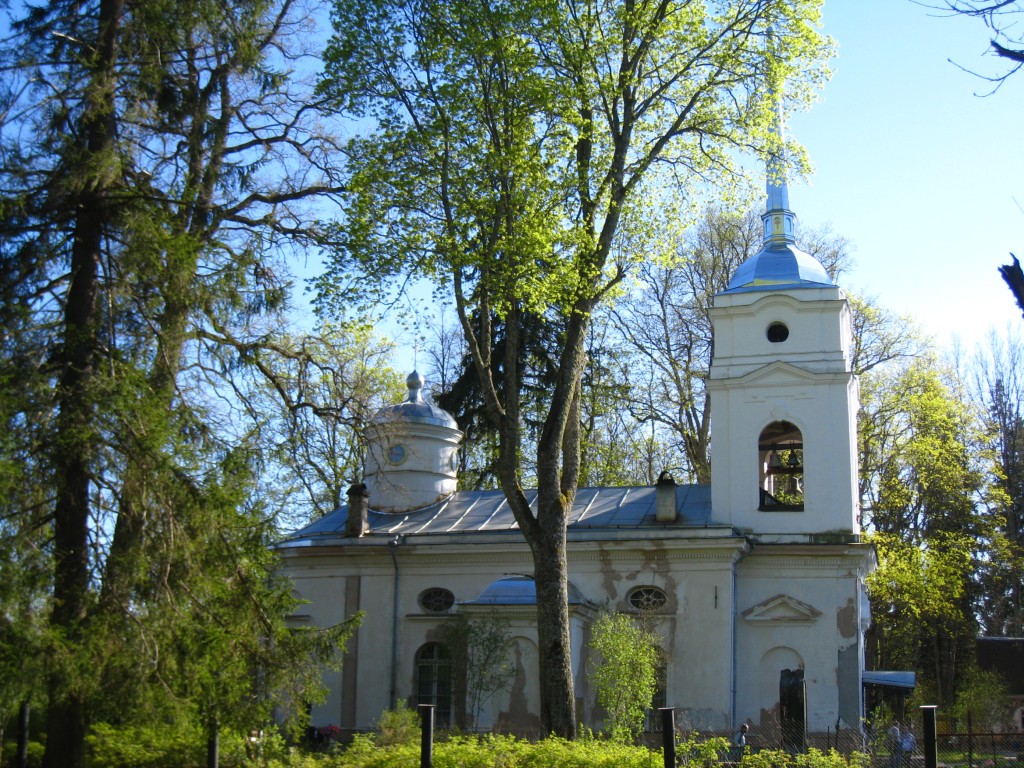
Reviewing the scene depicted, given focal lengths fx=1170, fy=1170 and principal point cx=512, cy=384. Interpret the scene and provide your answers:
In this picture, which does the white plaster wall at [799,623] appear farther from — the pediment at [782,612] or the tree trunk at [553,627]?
the tree trunk at [553,627]

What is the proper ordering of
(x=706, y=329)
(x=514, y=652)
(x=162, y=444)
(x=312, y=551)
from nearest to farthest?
(x=162, y=444)
(x=514, y=652)
(x=312, y=551)
(x=706, y=329)

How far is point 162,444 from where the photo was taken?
438 inches

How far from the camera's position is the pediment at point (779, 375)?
2416cm

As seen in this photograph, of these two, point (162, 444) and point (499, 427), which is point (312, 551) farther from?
point (162, 444)

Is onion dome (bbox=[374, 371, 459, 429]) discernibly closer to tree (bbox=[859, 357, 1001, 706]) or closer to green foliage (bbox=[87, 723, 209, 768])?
tree (bbox=[859, 357, 1001, 706])

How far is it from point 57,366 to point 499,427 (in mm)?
6527

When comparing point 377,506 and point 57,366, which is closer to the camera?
point 57,366

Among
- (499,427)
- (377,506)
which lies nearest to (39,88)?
(499,427)

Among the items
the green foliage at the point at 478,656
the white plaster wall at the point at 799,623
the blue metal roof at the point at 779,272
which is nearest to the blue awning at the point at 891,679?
the white plaster wall at the point at 799,623

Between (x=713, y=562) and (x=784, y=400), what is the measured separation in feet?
12.6

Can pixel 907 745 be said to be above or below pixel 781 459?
below

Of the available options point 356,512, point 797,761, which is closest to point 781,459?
point 356,512

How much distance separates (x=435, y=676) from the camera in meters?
24.4

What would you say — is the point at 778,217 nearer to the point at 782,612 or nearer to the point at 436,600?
the point at 782,612
